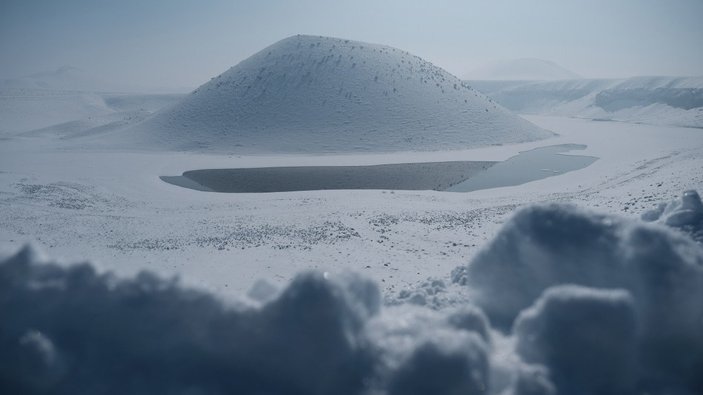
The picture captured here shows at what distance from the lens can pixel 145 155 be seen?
1362 inches

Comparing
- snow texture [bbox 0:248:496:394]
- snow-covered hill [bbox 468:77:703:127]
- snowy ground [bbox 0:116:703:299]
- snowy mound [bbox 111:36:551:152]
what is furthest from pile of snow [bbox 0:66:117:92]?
snow texture [bbox 0:248:496:394]

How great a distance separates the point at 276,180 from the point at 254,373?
73.1ft

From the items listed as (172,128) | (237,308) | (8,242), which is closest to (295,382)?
(237,308)

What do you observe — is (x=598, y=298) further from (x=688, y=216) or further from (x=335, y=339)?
(x=688, y=216)

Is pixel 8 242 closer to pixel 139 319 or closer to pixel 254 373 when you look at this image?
pixel 139 319

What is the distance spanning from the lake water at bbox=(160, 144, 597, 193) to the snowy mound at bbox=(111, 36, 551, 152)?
817 cm

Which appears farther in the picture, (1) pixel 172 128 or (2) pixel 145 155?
(1) pixel 172 128

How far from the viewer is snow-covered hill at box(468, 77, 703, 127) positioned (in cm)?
6550

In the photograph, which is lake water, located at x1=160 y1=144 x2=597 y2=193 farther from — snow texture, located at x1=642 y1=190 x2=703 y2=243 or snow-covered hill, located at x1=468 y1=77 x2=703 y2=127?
snow-covered hill, located at x1=468 y1=77 x2=703 y2=127

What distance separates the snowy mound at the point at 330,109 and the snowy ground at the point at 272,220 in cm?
1433

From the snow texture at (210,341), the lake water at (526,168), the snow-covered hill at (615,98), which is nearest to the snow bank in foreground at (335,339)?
the snow texture at (210,341)

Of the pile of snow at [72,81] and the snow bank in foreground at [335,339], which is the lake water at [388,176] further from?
the pile of snow at [72,81]

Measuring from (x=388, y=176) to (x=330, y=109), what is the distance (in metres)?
20.3

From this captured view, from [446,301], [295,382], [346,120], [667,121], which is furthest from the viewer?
[667,121]
